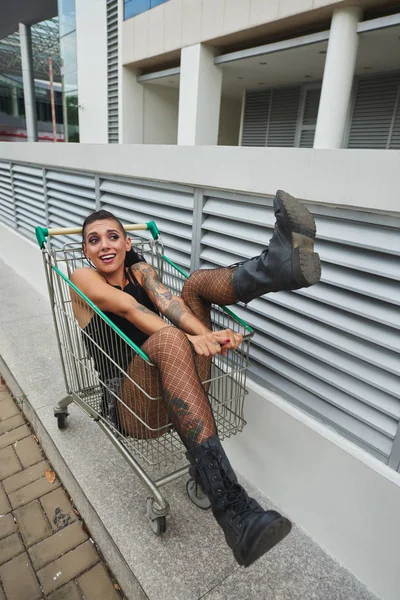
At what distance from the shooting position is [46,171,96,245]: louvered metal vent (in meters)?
3.77

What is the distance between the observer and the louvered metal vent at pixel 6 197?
225 inches

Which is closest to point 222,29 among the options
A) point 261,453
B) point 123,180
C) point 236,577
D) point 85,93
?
point 85,93

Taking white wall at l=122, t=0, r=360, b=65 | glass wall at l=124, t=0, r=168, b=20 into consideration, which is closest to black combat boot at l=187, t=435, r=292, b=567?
white wall at l=122, t=0, r=360, b=65

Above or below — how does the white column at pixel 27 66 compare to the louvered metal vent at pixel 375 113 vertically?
above

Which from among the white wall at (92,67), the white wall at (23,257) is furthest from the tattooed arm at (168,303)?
the white wall at (92,67)

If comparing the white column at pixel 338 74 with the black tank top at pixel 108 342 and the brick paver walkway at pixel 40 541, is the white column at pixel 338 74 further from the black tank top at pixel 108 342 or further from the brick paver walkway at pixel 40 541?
the brick paver walkway at pixel 40 541

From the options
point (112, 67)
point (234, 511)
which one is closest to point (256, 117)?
point (112, 67)

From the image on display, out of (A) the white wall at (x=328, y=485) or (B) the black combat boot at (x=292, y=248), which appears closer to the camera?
(B) the black combat boot at (x=292, y=248)

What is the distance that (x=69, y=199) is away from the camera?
4.09 meters

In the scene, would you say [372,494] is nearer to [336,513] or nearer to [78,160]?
[336,513]

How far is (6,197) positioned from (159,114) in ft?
29.3

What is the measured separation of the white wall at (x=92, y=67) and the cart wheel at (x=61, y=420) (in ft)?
40.1

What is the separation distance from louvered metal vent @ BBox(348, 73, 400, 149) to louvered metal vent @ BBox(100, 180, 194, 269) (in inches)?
334

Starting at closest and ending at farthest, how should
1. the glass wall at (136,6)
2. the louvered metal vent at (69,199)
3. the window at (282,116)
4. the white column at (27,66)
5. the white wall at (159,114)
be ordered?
the louvered metal vent at (69,199) < the glass wall at (136,6) < the window at (282,116) < the white wall at (159,114) < the white column at (27,66)
